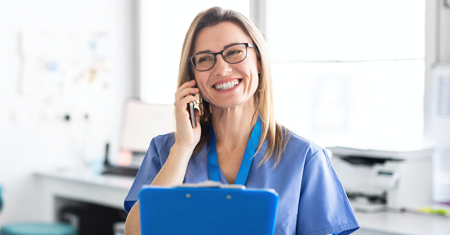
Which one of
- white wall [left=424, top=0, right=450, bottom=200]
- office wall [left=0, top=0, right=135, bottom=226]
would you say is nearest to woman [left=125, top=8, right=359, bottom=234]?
white wall [left=424, top=0, right=450, bottom=200]

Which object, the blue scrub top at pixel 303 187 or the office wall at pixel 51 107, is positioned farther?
the office wall at pixel 51 107

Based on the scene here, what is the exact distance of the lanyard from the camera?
1308mm

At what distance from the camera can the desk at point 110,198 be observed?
6.10 ft

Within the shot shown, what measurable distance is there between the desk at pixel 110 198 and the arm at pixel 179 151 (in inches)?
38.8

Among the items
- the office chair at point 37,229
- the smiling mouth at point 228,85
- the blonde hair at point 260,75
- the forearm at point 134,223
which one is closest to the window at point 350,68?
the blonde hair at point 260,75

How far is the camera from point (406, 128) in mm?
2680

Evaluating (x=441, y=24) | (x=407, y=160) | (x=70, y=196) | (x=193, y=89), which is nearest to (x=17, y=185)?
(x=70, y=196)

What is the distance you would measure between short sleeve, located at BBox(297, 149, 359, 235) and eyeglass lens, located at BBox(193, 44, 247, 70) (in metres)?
0.36

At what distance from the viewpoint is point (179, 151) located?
51.4 inches

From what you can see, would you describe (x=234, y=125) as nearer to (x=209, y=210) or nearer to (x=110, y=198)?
(x=209, y=210)

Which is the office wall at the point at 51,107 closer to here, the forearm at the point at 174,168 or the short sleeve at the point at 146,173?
the short sleeve at the point at 146,173

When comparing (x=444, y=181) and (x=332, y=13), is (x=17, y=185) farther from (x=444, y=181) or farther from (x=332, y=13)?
(x=444, y=181)

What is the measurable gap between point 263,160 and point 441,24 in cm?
169

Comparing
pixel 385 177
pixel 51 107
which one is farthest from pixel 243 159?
pixel 51 107
